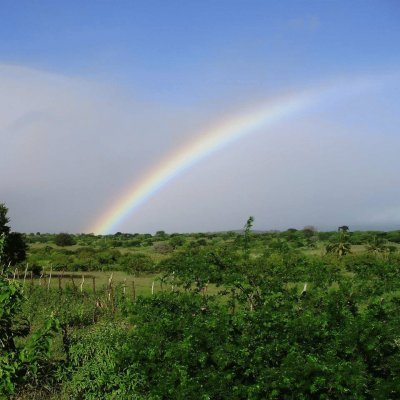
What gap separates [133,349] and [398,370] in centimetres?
456

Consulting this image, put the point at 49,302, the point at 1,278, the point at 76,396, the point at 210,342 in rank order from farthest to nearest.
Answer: the point at 49,302 < the point at 76,396 < the point at 210,342 < the point at 1,278

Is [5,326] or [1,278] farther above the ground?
[1,278]

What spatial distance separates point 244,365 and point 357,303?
334cm

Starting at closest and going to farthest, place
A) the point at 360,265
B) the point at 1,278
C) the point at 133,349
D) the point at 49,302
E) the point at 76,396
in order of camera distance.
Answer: the point at 1,278 → the point at 133,349 → the point at 76,396 → the point at 360,265 → the point at 49,302

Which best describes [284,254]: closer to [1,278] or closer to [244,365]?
[244,365]

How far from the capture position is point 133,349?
927cm

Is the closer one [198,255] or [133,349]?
[133,349]

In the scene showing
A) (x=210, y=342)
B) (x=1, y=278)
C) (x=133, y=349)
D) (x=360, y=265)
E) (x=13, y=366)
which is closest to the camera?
(x=13, y=366)

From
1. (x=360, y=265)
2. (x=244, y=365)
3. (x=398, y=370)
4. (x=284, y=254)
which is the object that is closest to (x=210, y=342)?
(x=244, y=365)

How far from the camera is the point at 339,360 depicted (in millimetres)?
7980

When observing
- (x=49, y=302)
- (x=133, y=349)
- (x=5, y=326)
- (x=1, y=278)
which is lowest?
(x=49, y=302)

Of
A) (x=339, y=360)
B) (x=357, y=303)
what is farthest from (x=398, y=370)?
(x=357, y=303)

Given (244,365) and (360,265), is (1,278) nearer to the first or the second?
(244,365)

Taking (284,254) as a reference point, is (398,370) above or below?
below
